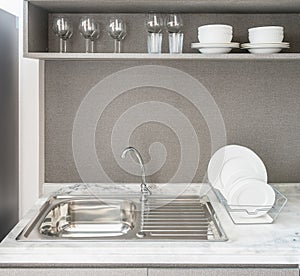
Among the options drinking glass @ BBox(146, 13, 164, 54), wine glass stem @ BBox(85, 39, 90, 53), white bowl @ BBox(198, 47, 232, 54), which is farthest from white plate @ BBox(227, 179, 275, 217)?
wine glass stem @ BBox(85, 39, 90, 53)

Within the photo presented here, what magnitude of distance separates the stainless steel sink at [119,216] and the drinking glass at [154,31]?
0.64 m

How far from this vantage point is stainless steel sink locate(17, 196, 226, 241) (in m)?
2.07

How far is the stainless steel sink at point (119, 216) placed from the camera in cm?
207

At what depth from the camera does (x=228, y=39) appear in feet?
7.20

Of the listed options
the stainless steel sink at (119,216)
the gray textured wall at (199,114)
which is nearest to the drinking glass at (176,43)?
the gray textured wall at (199,114)

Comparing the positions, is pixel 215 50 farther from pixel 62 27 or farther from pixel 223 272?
pixel 223 272

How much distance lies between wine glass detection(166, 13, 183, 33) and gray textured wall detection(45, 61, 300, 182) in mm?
264

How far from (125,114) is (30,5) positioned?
0.64 metres

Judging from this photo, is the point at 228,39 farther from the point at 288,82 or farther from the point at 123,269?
the point at 123,269

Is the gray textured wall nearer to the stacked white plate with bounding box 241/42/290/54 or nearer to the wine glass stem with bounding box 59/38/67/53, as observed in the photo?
the wine glass stem with bounding box 59/38/67/53

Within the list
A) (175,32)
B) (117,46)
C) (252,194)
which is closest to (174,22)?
(175,32)

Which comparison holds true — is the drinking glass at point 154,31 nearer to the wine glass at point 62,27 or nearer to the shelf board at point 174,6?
the shelf board at point 174,6

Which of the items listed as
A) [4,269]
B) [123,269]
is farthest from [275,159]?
[4,269]

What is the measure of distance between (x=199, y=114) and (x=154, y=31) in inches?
18.3
